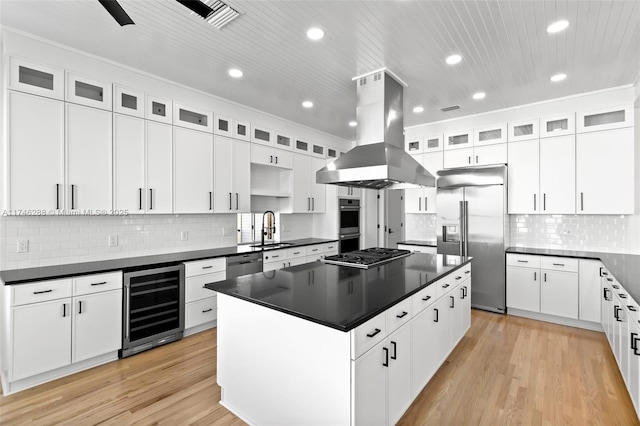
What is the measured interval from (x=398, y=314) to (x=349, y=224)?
13.2 feet

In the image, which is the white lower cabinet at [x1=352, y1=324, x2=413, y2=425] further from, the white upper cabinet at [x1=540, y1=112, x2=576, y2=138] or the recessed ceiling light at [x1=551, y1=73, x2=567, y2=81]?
the white upper cabinet at [x1=540, y1=112, x2=576, y2=138]

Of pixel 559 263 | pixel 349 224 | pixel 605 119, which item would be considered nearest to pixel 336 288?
pixel 559 263

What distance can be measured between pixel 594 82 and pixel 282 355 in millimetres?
4570

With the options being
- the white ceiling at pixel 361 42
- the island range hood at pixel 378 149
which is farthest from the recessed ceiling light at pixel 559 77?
the island range hood at pixel 378 149

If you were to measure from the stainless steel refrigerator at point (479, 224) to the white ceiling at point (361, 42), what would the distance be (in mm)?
1206

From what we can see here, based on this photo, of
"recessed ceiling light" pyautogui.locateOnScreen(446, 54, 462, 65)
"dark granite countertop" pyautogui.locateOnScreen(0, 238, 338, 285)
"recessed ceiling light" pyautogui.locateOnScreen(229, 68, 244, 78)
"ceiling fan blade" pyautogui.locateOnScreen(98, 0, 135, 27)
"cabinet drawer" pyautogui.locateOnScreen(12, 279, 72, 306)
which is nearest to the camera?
"ceiling fan blade" pyautogui.locateOnScreen(98, 0, 135, 27)

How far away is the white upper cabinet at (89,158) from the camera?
2.88 m

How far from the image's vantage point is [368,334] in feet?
5.30

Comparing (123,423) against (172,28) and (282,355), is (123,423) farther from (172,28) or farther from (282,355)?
(172,28)

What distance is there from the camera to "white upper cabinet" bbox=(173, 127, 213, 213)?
3.67 meters

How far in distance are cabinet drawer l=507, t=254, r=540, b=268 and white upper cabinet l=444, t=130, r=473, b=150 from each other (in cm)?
178

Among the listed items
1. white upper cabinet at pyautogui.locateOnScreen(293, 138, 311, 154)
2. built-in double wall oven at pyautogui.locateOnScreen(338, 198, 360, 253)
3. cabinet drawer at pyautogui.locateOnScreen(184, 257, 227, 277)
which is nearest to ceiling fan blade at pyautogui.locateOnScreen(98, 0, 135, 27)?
cabinet drawer at pyautogui.locateOnScreen(184, 257, 227, 277)

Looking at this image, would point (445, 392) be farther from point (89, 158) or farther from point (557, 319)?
point (89, 158)

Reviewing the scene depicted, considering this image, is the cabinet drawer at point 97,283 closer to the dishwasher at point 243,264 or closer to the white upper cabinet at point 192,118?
the dishwasher at point 243,264
